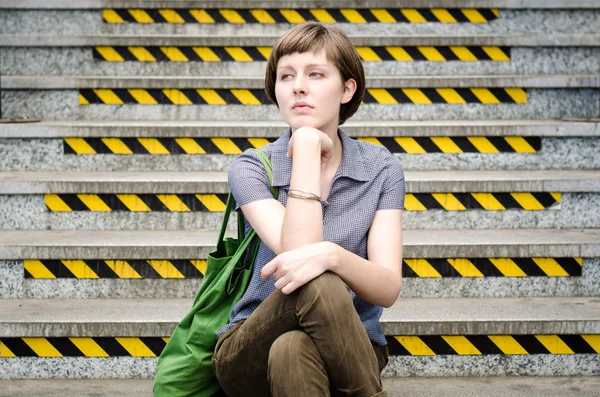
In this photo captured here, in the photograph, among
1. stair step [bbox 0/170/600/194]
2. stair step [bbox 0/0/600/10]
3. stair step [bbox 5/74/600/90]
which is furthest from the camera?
stair step [bbox 0/0/600/10]

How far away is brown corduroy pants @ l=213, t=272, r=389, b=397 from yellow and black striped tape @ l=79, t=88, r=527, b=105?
2095mm

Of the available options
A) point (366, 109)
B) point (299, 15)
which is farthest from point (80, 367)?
point (299, 15)

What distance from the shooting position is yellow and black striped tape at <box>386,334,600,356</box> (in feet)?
9.11

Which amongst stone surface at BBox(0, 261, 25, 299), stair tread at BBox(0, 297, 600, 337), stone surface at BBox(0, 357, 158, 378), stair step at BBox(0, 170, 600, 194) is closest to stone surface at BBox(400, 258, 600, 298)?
stair tread at BBox(0, 297, 600, 337)

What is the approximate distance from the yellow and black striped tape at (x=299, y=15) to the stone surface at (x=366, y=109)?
650mm

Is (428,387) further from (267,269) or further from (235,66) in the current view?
(235,66)

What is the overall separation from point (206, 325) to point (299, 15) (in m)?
2.63

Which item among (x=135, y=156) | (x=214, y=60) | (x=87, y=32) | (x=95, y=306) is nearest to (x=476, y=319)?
(x=95, y=306)

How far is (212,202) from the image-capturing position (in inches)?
131

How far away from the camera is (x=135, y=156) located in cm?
364

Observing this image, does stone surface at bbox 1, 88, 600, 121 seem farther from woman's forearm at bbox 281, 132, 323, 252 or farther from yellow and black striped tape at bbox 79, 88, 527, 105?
woman's forearm at bbox 281, 132, 323, 252

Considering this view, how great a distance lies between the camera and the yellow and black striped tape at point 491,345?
2.78 meters

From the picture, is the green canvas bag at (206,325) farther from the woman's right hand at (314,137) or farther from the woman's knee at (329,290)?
the woman's knee at (329,290)

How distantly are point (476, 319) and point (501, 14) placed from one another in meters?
2.12
